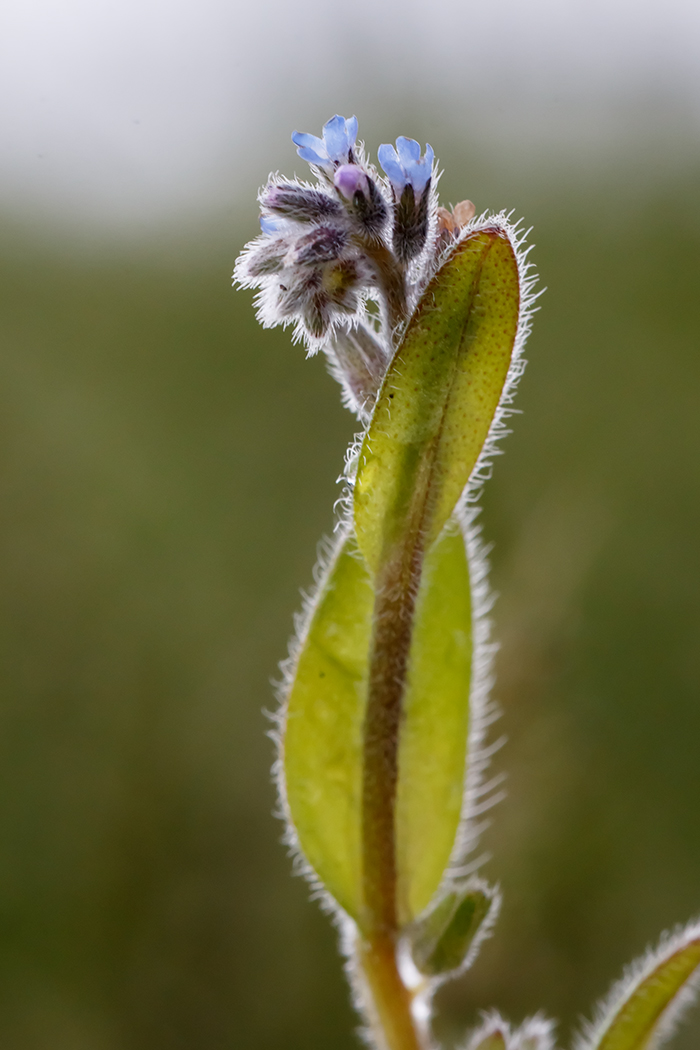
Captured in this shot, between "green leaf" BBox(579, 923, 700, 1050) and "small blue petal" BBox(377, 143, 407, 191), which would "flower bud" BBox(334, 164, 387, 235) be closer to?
"small blue petal" BBox(377, 143, 407, 191)

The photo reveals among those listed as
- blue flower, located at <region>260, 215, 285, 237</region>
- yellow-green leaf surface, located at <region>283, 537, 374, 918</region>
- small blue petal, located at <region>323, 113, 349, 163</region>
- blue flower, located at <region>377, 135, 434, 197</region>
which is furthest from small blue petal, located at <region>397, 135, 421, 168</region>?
yellow-green leaf surface, located at <region>283, 537, 374, 918</region>

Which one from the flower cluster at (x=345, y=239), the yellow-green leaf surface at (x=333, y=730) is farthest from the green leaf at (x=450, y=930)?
the flower cluster at (x=345, y=239)

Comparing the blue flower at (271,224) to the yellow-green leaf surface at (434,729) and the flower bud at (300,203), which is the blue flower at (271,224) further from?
the yellow-green leaf surface at (434,729)

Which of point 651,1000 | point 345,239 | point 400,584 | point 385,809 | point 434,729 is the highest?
point 345,239

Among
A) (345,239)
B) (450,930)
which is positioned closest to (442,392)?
(345,239)

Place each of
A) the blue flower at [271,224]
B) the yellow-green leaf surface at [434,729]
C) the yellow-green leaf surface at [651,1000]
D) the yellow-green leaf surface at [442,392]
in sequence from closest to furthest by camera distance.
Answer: the yellow-green leaf surface at [442,392], the blue flower at [271,224], the yellow-green leaf surface at [651,1000], the yellow-green leaf surface at [434,729]

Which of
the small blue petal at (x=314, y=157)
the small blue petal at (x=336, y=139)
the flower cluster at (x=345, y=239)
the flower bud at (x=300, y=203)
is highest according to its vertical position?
the small blue petal at (x=314, y=157)

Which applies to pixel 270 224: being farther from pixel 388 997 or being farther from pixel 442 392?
pixel 388 997
